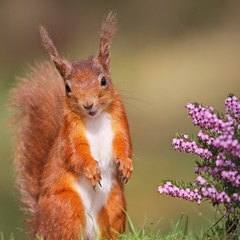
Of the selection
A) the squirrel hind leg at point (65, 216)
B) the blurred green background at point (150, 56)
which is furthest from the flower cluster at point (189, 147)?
the blurred green background at point (150, 56)

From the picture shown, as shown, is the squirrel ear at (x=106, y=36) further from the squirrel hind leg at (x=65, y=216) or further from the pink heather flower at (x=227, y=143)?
the pink heather flower at (x=227, y=143)

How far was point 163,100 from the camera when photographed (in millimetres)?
8414

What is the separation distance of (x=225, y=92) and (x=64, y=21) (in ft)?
8.72

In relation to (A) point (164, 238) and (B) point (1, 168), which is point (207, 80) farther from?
(A) point (164, 238)

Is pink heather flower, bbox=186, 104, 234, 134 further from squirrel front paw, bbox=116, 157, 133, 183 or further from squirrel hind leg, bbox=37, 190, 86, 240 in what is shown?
squirrel hind leg, bbox=37, 190, 86, 240

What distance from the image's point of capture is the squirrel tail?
4.37 metres

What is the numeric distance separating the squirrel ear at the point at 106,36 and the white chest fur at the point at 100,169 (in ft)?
0.85

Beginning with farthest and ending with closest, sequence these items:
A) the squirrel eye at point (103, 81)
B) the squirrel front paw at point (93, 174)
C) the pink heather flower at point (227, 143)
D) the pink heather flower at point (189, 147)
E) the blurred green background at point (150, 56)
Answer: the blurred green background at point (150, 56), the squirrel eye at point (103, 81), the squirrel front paw at point (93, 174), the pink heather flower at point (189, 147), the pink heather flower at point (227, 143)

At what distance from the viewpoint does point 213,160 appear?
3373 millimetres

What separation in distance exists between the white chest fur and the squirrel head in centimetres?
7

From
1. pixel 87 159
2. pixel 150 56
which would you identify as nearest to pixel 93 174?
pixel 87 159

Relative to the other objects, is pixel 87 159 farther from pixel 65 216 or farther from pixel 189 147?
pixel 189 147

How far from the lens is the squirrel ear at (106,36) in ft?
12.8

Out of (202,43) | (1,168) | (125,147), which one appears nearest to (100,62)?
(125,147)
